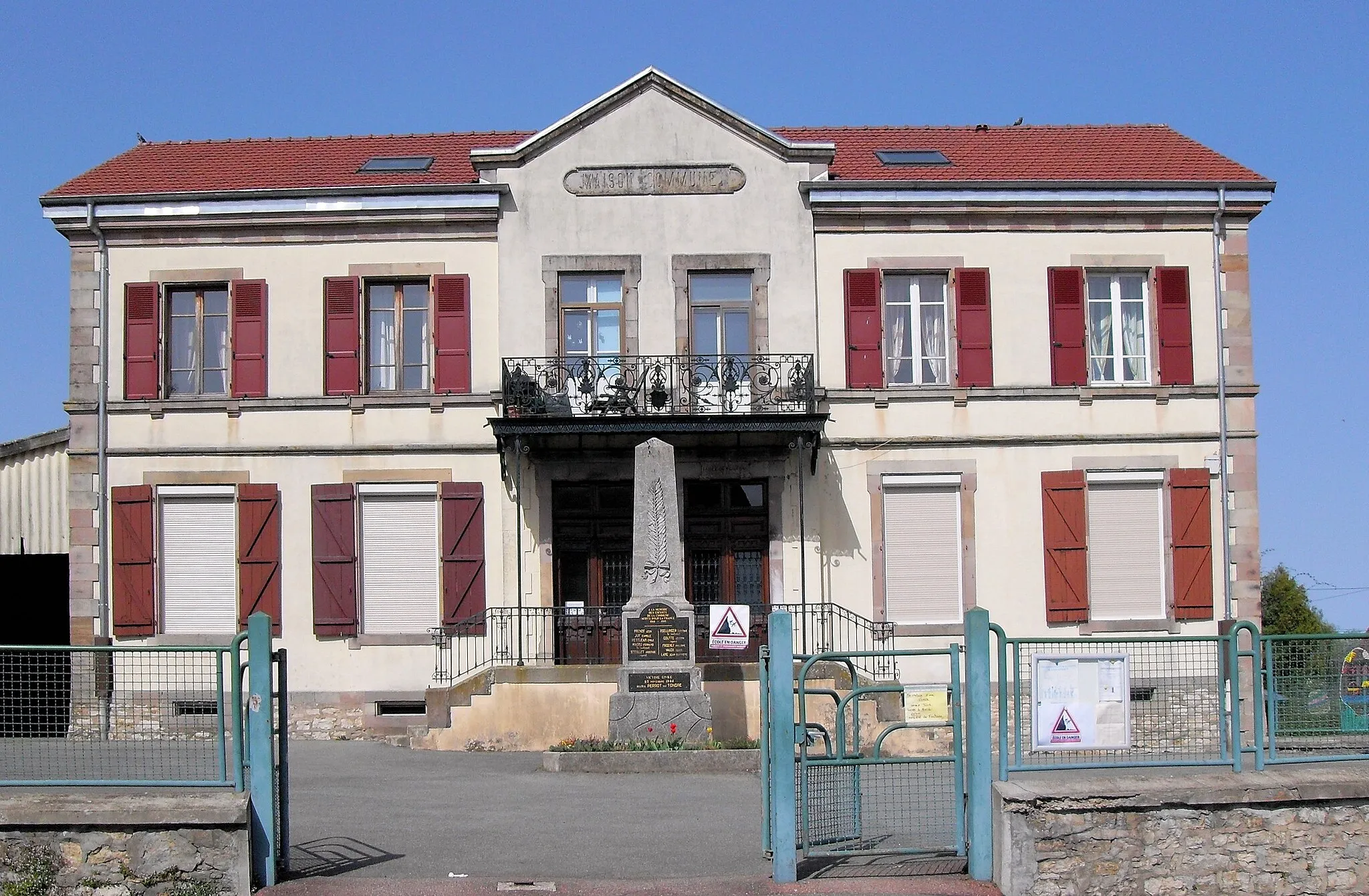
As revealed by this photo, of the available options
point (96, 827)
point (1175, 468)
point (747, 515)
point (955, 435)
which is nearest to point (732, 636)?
point (747, 515)

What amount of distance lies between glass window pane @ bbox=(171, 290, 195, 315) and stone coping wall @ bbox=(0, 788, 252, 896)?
1254 cm

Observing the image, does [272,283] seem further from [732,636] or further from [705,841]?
[705,841]

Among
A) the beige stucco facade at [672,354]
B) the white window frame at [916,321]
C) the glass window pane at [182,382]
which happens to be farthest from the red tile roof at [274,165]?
the white window frame at [916,321]

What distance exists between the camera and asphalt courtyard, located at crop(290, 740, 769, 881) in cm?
1039

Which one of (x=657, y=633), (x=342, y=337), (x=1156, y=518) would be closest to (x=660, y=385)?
(x=657, y=633)

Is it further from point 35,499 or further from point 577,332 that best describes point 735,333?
point 35,499

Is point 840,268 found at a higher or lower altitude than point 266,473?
A: higher

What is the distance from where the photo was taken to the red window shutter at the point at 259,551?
67.3ft

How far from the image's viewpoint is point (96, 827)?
957 cm

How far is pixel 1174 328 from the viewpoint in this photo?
20969 millimetres

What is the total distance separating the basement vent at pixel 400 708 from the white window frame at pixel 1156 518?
355 inches

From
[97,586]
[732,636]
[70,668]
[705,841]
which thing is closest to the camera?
[70,668]

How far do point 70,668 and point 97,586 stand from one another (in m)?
10.8

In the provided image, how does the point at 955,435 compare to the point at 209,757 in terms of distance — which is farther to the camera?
the point at 955,435
